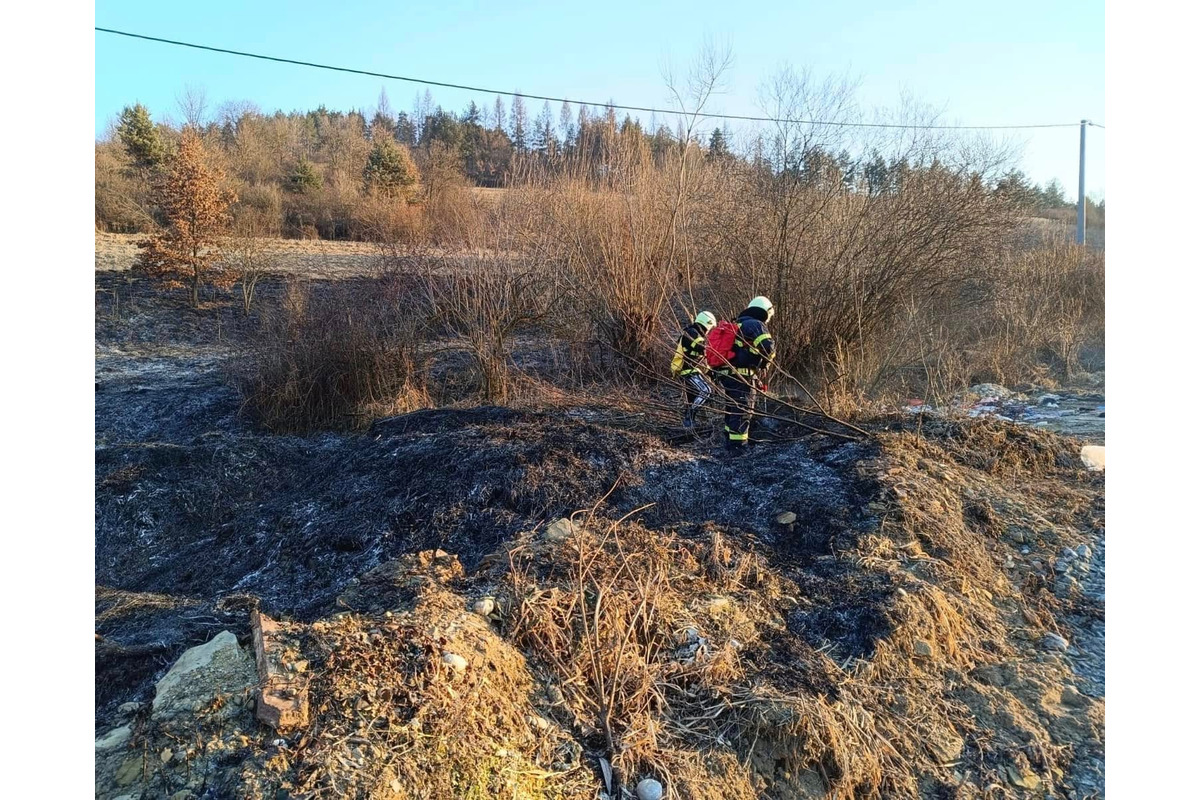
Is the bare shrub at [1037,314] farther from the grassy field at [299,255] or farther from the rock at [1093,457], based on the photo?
the grassy field at [299,255]

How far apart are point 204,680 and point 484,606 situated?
1231 mm

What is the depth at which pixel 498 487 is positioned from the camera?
5684mm

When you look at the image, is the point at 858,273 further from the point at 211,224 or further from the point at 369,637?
the point at 211,224

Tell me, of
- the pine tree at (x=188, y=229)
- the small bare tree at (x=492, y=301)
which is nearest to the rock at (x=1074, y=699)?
the small bare tree at (x=492, y=301)

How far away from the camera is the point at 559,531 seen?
476 cm

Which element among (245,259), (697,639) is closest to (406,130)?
(245,259)

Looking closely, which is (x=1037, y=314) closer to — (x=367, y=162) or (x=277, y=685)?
(x=277, y=685)

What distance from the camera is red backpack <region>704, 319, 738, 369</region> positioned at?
6.98 metres

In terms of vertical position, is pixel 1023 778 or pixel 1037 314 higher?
pixel 1037 314

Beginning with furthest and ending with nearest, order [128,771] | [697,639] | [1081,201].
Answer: [1081,201] < [697,639] < [128,771]

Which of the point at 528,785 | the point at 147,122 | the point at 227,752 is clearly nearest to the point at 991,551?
the point at 528,785

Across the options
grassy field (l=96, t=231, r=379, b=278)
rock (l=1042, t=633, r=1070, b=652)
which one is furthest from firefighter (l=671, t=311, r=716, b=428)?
grassy field (l=96, t=231, r=379, b=278)

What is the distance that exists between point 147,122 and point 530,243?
20561 millimetres

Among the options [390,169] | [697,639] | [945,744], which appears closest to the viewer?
[945,744]
